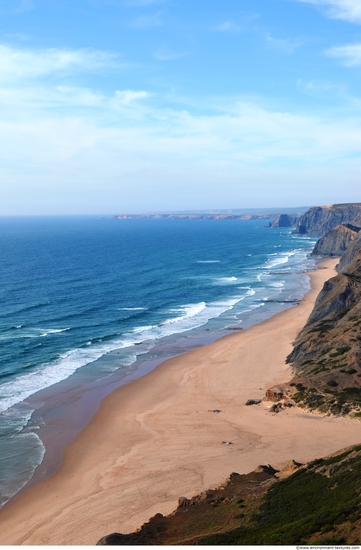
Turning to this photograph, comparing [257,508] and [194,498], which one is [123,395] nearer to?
[194,498]

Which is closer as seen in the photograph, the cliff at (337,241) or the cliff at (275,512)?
the cliff at (275,512)

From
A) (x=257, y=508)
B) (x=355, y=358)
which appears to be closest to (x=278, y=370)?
(x=355, y=358)

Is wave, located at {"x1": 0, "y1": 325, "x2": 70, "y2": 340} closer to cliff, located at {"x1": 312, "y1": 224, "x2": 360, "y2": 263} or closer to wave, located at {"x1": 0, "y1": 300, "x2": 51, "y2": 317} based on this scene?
wave, located at {"x1": 0, "y1": 300, "x2": 51, "y2": 317}

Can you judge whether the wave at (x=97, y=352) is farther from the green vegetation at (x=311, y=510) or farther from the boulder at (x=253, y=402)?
the green vegetation at (x=311, y=510)

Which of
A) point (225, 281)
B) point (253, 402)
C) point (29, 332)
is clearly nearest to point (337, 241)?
point (225, 281)

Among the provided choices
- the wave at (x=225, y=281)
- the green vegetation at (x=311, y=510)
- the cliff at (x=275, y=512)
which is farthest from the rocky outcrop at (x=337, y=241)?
the green vegetation at (x=311, y=510)

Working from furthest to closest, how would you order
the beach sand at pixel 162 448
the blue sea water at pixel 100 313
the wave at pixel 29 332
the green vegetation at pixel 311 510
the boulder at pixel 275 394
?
Result: the wave at pixel 29 332
the blue sea water at pixel 100 313
the boulder at pixel 275 394
the beach sand at pixel 162 448
the green vegetation at pixel 311 510
